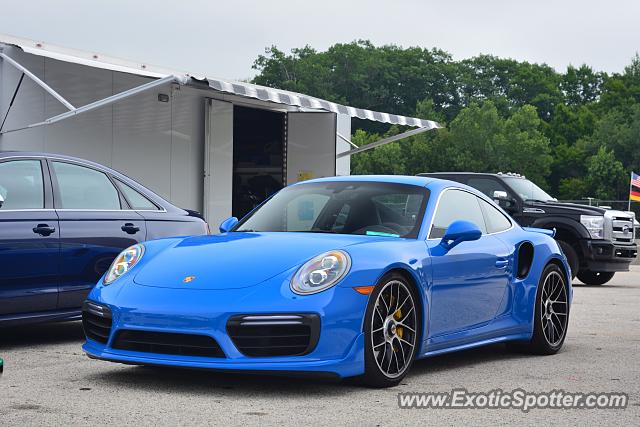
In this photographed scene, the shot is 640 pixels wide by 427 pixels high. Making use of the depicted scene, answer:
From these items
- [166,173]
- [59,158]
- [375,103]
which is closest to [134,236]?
[59,158]

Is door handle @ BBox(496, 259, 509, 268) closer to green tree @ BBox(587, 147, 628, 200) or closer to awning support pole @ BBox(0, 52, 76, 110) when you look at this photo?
awning support pole @ BBox(0, 52, 76, 110)

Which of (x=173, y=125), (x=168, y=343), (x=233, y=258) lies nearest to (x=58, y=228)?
(x=233, y=258)

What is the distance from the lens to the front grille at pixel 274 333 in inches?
221

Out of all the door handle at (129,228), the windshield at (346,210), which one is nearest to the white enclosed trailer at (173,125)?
the door handle at (129,228)

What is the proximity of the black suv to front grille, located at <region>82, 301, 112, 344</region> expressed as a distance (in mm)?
10762

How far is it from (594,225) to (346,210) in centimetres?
1056

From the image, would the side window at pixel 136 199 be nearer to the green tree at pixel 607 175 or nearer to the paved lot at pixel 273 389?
the paved lot at pixel 273 389

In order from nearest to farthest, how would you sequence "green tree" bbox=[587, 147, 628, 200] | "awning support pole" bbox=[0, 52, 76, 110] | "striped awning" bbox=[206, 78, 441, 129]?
"awning support pole" bbox=[0, 52, 76, 110]
"striped awning" bbox=[206, 78, 441, 129]
"green tree" bbox=[587, 147, 628, 200]

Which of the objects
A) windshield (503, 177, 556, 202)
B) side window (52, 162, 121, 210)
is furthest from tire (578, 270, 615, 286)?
side window (52, 162, 121, 210)

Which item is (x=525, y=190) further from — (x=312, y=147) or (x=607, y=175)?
(x=607, y=175)

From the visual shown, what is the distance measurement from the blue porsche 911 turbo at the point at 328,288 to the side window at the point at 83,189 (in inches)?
60.5

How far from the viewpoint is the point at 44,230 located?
306 inches

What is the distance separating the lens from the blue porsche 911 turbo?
5648mm

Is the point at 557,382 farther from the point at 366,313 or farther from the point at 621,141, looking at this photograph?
the point at 621,141
